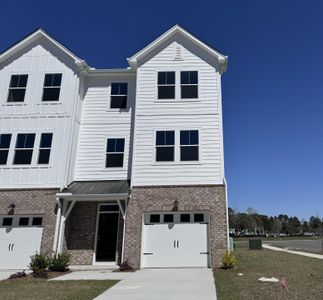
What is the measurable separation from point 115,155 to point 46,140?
→ 11.2ft

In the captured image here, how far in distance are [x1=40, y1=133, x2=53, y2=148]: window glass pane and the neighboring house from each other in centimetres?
5

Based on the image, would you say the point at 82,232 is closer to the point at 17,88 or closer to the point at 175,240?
the point at 175,240

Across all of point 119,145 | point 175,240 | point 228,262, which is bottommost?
point 228,262

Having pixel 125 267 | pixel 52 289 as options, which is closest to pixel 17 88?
pixel 125 267

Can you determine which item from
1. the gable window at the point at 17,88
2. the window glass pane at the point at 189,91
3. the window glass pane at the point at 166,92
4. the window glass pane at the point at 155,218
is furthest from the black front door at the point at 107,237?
the gable window at the point at 17,88

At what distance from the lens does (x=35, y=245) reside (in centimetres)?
1387

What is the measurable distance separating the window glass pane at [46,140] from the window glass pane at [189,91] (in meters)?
6.83

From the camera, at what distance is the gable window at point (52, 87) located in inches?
634

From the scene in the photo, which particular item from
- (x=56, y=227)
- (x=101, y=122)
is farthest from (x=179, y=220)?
(x=101, y=122)

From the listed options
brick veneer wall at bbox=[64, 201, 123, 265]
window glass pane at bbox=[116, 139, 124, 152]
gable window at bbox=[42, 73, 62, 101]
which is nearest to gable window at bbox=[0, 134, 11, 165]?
gable window at bbox=[42, 73, 62, 101]

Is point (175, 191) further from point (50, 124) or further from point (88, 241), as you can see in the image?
point (50, 124)

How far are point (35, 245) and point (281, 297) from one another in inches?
414

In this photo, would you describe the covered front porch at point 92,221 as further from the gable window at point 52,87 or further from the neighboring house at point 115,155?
the gable window at point 52,87

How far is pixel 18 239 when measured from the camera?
1405 centimetres
